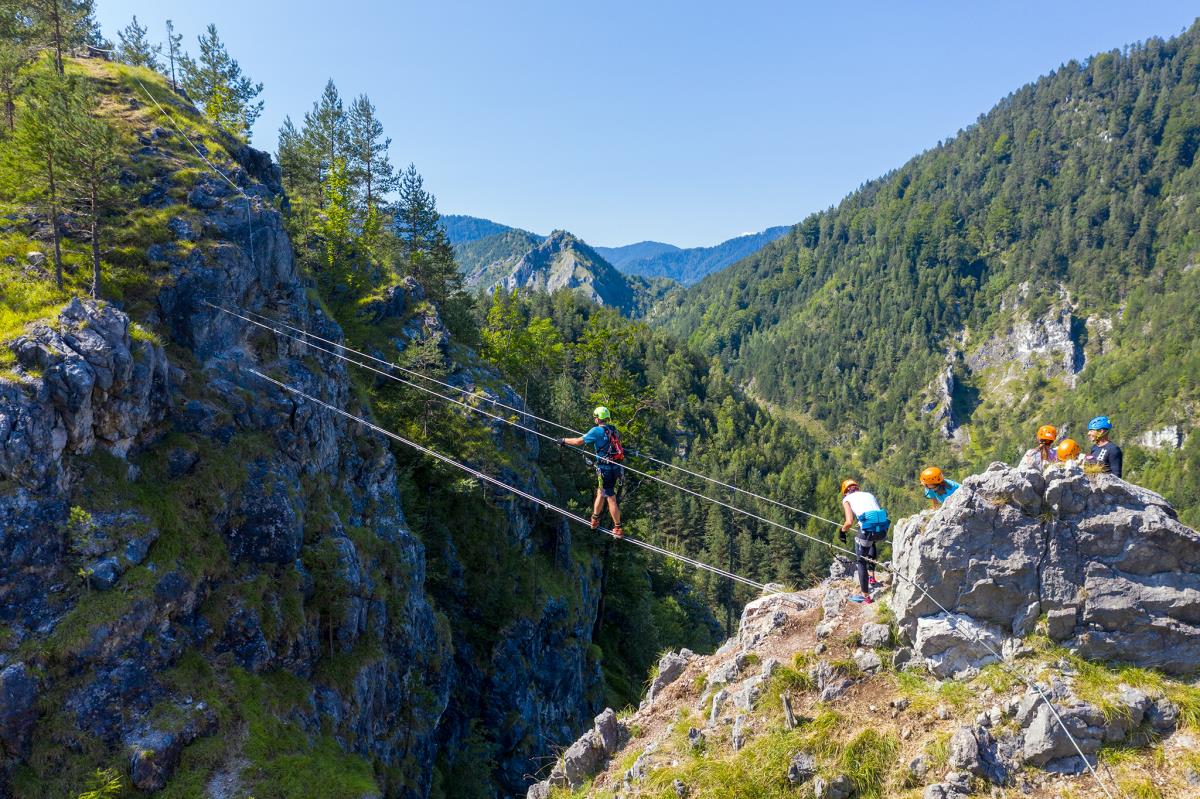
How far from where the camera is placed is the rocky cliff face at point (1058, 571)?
937 centimetres

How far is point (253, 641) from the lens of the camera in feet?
58.3

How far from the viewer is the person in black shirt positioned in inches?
463

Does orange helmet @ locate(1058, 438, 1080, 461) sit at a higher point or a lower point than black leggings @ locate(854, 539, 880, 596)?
higher

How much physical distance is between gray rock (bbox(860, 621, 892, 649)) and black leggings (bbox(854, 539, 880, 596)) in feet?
4.08

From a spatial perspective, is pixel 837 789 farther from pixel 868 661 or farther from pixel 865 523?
pixel 865 523

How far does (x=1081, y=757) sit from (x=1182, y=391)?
226 metres

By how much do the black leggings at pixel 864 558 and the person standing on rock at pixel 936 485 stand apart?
158 centimetres

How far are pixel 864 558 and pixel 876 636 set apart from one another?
56.6 inches

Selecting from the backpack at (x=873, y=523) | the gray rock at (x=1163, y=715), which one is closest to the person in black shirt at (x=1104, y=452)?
the backpack at (x=873, y=523)

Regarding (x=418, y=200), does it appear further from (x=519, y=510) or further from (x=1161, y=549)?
(x=1161, y=549)

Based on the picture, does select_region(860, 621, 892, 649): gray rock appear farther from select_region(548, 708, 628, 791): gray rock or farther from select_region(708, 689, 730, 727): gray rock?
select_region(548, 708, 628, 791): gray rock

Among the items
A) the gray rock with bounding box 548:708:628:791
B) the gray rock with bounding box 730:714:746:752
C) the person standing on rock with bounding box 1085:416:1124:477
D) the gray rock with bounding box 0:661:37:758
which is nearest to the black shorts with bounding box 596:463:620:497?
the gray rock with bounding box 548:708:628:791

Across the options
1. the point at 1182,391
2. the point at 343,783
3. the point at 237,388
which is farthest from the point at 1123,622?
the point at 1182,391

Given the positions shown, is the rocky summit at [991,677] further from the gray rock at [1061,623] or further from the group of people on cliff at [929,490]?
the group of people on cliff at [929,490]
